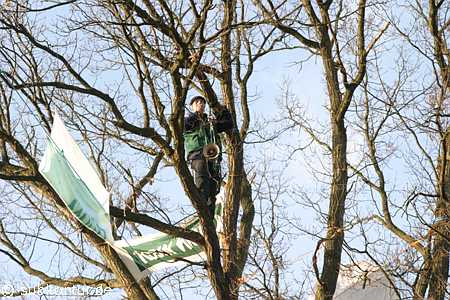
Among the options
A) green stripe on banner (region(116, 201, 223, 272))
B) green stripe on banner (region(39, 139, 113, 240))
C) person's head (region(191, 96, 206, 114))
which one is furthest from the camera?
person's head (region(191, 96, 206, 114))

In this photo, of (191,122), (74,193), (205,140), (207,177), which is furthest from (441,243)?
(74,193)

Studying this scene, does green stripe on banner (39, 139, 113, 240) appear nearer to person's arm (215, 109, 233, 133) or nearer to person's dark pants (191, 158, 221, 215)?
person's dark pants (191, 158, 221, 215)

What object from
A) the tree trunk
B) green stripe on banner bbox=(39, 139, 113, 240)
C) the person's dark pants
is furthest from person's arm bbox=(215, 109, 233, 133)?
the tree trunk

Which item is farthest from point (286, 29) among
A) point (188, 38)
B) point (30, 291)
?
point (30, 291)

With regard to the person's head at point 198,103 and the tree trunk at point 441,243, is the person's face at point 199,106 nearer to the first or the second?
the person's head at point 198,103

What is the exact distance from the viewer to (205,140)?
25.9 ft

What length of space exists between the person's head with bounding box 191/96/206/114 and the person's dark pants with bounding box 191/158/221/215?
1.56 feet

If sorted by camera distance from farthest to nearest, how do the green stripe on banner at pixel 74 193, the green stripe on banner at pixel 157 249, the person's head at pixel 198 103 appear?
the person's head at pixel 198 103, the green stripe on banner at pixel 157 249, the green stripe on banner at pixel 74 193

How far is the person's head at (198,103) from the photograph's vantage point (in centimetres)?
785

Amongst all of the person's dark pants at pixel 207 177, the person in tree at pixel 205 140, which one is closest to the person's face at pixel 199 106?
Answer: the person in tree at pixel 205 140

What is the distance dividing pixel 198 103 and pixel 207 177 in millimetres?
714

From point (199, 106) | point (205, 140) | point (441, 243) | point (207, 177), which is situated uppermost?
point (199, 106)

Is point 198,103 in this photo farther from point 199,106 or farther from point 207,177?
point 207,177

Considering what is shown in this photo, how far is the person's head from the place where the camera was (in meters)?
7.85
